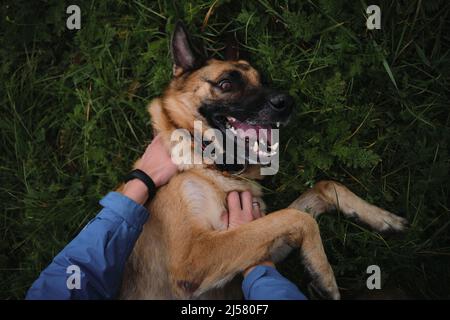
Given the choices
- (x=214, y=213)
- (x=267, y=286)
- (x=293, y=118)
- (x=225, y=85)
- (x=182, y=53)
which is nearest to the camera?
(x=267, y=286)

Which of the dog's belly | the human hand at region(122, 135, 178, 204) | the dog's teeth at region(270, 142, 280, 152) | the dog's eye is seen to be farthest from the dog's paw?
the human hand at region(122, 135, 178, 204)

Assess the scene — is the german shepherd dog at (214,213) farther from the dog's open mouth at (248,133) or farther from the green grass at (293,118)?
the green grass at (293,118)

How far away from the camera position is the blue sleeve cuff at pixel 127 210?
9.33 feet

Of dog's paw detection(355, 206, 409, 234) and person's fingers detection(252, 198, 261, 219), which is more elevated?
person's fingers detection(252, 198, 261, 219)

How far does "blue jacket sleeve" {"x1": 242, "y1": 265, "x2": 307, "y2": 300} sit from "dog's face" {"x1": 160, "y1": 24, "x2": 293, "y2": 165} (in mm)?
974

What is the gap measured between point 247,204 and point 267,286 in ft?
2.40

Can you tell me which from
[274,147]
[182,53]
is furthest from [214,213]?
[182,53]

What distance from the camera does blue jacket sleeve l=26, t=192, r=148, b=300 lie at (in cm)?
258

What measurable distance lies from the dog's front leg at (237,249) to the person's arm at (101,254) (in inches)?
15.4

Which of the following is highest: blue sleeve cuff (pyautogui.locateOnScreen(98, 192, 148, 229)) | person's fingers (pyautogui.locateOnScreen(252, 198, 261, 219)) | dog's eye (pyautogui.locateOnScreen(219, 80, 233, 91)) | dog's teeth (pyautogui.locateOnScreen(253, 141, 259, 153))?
dog's eye (pyautogui.locateOnScreen(219, 80, 233, 91))

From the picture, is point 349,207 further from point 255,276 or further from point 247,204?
point 255,276

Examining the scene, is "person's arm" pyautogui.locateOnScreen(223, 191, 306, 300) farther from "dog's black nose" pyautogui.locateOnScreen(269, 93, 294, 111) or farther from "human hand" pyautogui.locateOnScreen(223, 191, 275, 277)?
"dog's black nose" pyautogui.locateOnScreen(269, 93, 294, 111)

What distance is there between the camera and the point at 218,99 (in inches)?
124
